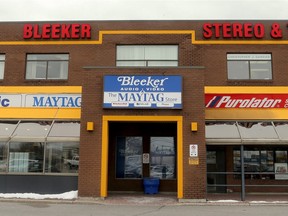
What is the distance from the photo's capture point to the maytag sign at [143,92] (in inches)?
628

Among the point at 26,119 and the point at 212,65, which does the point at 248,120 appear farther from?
the point at 26,119

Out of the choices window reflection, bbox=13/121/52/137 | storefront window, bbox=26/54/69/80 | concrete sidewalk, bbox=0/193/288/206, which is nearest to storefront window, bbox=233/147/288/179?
concrete sidewalk, bbox=0/193/288/206

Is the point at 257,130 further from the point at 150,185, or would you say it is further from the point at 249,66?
the point at 150,185

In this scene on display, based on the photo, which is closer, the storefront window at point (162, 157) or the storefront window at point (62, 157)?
the storefront window at point (62, 157)

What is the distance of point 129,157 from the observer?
19.2 meters

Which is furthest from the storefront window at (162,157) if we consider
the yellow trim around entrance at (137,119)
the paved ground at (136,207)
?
the yellow trim around entrance at (137,119)

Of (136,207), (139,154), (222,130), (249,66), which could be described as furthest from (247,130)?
(136,207)

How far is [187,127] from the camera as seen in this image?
15.8 meters

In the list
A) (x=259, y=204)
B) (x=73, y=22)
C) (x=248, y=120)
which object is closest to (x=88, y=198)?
(x=259, y=204)

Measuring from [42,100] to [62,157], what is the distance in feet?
11.1

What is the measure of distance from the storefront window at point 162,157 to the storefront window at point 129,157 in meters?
0.63

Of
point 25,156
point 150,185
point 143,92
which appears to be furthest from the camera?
point 150,185

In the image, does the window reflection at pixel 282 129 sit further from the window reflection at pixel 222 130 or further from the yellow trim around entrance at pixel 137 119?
the yellow trim around entrance at pixel 137 119

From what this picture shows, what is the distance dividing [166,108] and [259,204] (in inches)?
201
